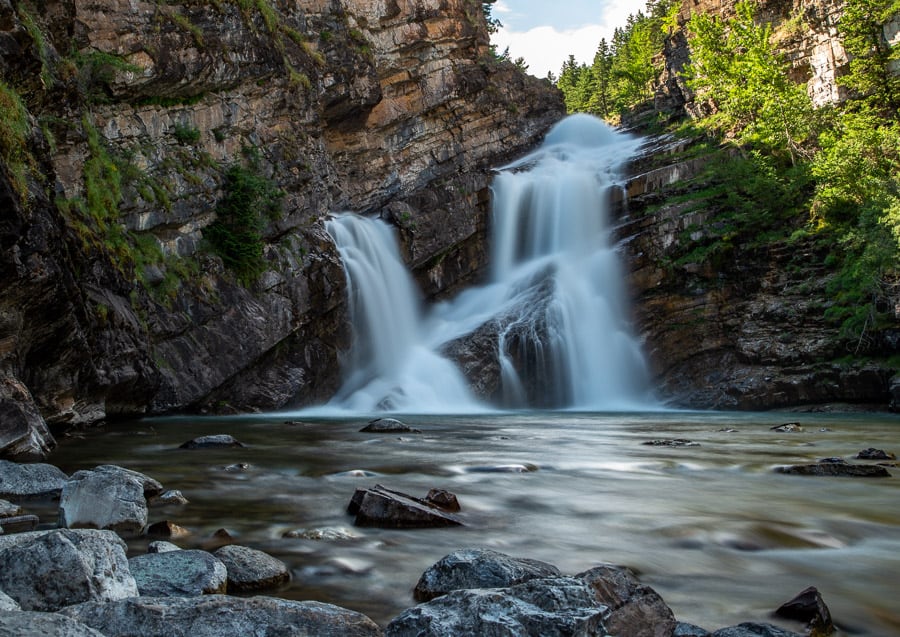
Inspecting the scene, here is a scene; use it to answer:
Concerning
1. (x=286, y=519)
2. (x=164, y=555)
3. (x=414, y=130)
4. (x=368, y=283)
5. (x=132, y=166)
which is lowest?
(x=286, y=519)

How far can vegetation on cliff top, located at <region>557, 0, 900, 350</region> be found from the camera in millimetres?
20656

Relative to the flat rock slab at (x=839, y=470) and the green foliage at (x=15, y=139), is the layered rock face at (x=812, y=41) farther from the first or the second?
the green foliage at (x=15, y=139)

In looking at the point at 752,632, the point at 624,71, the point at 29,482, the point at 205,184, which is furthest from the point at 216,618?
the point at 624,71

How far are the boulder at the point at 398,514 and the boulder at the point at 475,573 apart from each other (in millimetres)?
1551

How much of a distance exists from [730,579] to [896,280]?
19.7 meters

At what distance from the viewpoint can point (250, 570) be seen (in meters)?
4.04

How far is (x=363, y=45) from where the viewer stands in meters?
31.2

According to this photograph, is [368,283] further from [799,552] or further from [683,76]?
[683,76]

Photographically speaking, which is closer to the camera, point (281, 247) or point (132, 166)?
point (132, 166)

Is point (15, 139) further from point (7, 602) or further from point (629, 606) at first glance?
point (629, 606)

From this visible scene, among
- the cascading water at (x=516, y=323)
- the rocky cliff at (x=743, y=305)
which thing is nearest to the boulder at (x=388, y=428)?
the cascading water at (x=516, y=323)

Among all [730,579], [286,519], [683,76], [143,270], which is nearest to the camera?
[730,579]

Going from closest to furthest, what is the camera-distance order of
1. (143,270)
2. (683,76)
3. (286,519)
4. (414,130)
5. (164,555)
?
1. (164,555)
2. (286,519)
3. (143,270)
4. (414,130)
5. (683,76)

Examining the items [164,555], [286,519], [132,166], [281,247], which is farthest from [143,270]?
[164,555]
